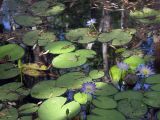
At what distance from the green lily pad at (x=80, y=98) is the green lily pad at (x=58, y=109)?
0.02 m

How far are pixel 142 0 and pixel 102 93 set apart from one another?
119 centimetres

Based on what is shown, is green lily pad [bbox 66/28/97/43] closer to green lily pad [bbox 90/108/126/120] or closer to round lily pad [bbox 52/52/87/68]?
round lily pad [bbox 52/52/87/68]

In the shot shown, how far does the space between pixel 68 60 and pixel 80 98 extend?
0.41m

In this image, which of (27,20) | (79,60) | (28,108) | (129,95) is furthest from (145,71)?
(27,20)

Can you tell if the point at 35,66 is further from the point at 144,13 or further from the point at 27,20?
the point at 144,13


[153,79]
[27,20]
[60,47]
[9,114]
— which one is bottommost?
[9,114]

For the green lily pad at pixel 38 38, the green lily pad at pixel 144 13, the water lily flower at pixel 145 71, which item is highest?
the green lily pad at pixel 144 13

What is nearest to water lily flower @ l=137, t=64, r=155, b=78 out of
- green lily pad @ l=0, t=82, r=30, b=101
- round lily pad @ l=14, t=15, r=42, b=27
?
green lily pad @ l=0, t=82, r=30, b=101

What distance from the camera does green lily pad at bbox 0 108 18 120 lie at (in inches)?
60.3

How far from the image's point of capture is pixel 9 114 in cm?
156

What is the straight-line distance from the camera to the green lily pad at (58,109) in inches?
58.7

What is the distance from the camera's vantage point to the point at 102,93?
5.36 feet

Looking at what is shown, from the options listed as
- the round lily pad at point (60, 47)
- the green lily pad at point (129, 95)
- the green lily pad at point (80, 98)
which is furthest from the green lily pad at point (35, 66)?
the green lily pad at point (129, 95)

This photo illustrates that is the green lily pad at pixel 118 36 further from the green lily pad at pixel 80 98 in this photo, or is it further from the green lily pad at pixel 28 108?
the green lily pad at pixel 28 108
